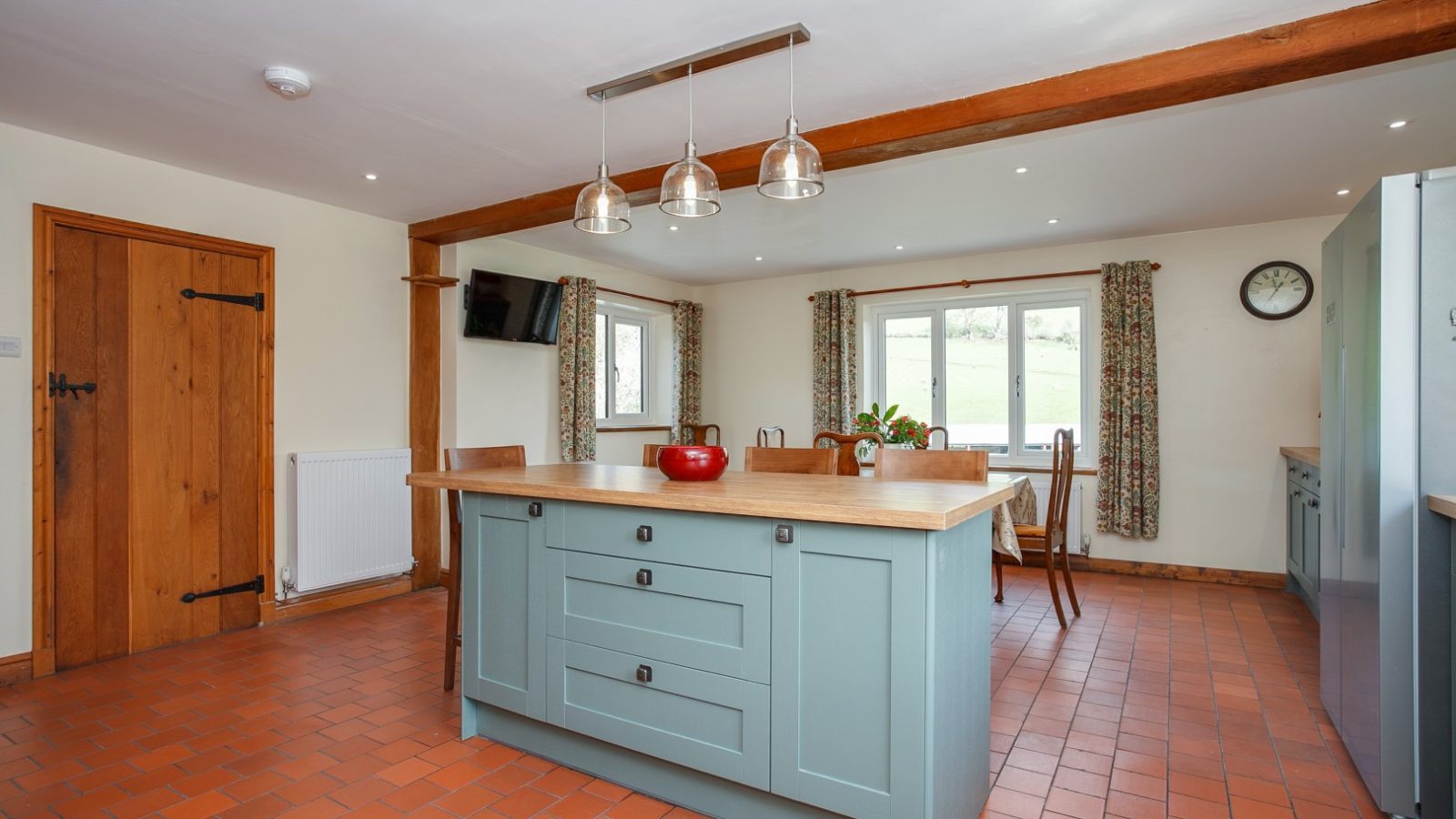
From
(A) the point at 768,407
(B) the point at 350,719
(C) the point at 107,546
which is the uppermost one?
(A) the point at 768,407

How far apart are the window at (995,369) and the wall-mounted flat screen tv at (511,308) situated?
2807 millimetres

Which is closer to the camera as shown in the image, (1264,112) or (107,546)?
(1264,112)

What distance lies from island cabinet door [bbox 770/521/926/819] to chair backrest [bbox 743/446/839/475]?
997 millimetres

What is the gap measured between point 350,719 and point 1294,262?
5774 mm

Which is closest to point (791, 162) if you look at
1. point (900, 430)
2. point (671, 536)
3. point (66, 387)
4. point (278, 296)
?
point (671, 536)

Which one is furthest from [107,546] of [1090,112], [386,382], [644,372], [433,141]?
[1090,112]

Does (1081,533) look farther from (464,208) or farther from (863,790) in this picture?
(464,208)

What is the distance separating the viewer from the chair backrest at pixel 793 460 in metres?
2.80

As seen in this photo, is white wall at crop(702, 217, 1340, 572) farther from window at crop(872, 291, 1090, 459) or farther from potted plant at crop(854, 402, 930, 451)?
potted plant at crop(854, 402, 930, 451)

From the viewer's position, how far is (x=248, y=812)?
6.66 feet

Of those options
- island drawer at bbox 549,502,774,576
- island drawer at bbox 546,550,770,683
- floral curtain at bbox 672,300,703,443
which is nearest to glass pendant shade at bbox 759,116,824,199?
island drawer at bbox 549,502,774,576

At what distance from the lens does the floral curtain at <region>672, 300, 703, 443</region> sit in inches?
264

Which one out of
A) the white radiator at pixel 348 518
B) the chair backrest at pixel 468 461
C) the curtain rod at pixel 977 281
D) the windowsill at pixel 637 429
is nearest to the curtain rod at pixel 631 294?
the windowsill at pixel 637 429

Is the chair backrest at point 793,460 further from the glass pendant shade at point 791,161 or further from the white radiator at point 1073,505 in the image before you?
the white radiator at point 1073,505
